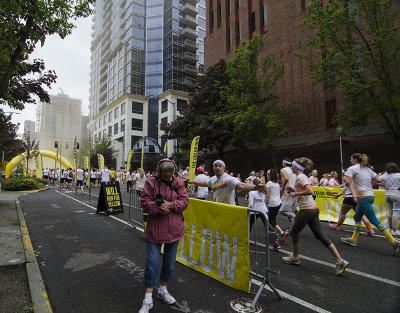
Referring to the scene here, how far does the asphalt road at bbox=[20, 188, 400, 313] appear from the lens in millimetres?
3266

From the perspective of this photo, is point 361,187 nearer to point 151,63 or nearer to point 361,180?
point 361,180

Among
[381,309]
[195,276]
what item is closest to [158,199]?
[195,276]

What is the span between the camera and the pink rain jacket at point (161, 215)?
3080 mm

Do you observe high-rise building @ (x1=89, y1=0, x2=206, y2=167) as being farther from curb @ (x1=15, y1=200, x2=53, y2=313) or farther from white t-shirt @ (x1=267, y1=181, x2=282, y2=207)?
curb @ (x1=15, y1=200, x2=53, y2=313)

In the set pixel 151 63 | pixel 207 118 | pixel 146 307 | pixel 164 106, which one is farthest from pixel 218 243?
pixel 151 63

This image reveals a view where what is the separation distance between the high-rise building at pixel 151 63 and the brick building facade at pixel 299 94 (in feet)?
93.4

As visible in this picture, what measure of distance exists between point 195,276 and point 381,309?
2510mm

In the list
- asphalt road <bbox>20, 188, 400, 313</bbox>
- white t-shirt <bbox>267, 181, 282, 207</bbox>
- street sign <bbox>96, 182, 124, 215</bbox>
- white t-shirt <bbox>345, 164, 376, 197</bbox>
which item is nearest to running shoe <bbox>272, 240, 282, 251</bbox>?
asphalt road <bbox>20, 188, 400, 313</bbox>

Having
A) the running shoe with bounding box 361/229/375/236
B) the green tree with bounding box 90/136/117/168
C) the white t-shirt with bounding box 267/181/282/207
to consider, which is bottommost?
the running shoe with bounding box 361/229/375/236

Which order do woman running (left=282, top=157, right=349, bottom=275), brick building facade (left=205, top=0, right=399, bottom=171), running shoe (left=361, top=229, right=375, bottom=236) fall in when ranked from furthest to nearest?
brick building facade (left=205, top=0, right=399, bottom=171), running shoe (left=361, top=229, right=375, bottom=236), woman running (left=282, top=157, right=349, bottom=275)

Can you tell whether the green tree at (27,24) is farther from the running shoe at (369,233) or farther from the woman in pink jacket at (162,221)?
the running shoe at (369,233)

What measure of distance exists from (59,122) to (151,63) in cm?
4174

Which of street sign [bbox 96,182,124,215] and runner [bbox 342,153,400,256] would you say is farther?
street sign [bbox 96,182,124,215]

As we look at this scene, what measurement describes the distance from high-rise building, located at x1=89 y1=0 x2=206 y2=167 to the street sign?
137 ft
